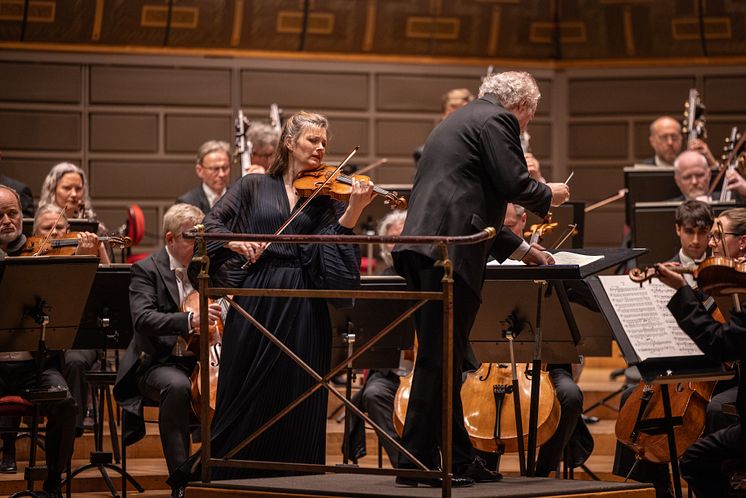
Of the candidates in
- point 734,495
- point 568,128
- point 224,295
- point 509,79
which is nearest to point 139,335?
point 224,295

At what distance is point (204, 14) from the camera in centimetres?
950

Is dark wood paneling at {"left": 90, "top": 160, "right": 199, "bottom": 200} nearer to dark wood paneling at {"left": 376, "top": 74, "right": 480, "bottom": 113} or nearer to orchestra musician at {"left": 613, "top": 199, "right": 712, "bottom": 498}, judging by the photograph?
dark wood paneling at {"left": 376, "top": 74, "right": 480, "bottom": 113}

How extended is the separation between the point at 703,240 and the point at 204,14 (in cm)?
521

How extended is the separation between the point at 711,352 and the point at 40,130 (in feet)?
21.4

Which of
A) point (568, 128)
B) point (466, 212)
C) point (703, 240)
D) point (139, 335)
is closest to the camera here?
point (466, 212)

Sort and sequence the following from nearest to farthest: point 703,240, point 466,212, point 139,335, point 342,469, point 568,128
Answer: point 342,469 < point 466,212 < point 139,335 < point 703,240 < point 568,128

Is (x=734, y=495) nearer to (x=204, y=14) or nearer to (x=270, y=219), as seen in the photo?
(x=270, y=219)

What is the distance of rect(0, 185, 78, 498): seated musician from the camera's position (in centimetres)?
491

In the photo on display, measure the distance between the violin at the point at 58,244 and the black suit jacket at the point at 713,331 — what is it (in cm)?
255

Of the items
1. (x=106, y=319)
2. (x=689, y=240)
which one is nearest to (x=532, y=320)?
(x=689, y=240)

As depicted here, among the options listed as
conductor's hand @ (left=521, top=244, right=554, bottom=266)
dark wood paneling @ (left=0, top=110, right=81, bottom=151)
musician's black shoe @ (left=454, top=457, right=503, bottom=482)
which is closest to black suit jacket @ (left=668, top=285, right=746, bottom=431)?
conductor's hand @ (left=521, top=244, right=554, bottom=266)

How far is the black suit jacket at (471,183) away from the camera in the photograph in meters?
3.94

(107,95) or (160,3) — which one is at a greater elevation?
(160,3)

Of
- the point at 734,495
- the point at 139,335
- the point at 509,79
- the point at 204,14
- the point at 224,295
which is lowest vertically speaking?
the point at 734,495
